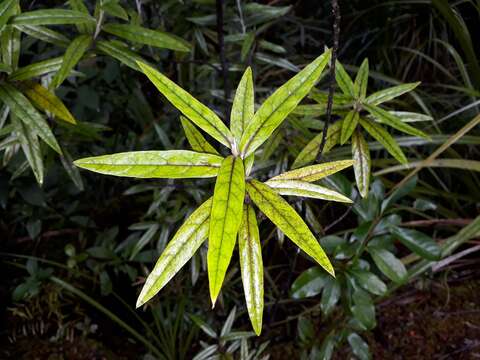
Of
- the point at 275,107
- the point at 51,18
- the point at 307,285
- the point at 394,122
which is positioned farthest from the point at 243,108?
the point at 307,285

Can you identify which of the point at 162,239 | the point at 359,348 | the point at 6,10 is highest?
the point at 6,10

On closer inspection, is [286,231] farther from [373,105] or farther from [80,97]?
[80,97]

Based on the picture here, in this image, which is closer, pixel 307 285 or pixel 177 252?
pixel 177 252

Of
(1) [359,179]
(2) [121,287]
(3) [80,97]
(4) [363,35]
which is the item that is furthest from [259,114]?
(4) [363,35]

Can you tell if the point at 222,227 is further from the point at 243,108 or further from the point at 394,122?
the point at 394,122

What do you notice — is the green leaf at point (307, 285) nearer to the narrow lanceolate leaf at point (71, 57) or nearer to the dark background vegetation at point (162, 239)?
the dark background vegetation at point (162, 239)

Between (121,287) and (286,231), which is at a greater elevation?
(286,231)
